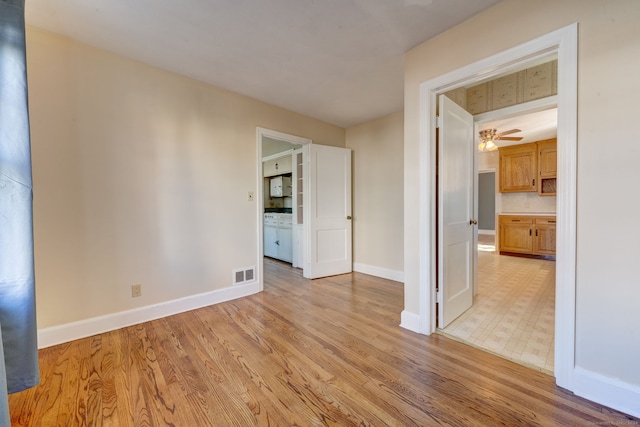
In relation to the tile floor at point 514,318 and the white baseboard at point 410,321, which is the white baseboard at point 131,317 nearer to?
the white baseboard at point 410,321

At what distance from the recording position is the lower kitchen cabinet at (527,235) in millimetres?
5141

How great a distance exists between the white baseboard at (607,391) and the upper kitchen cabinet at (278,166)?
15.1 ft

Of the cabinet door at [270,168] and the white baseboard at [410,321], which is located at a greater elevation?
the cabinet door at [270,168]

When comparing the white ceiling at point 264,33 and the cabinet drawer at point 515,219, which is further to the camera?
the cabinet drawer at point 515,219

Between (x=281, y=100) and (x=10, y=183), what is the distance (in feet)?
8.56

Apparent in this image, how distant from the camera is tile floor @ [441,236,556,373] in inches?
75.1

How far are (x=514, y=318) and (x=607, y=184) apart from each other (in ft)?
5.38

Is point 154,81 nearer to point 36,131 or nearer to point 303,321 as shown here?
point 36,131

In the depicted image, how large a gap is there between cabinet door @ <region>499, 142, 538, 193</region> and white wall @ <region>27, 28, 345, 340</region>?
18.8 feet

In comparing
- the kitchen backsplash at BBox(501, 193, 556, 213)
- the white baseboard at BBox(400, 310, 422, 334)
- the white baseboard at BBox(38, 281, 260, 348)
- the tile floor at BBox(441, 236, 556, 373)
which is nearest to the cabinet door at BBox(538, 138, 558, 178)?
the kitchen backsplash at BBox(501, 193, 556, 213)

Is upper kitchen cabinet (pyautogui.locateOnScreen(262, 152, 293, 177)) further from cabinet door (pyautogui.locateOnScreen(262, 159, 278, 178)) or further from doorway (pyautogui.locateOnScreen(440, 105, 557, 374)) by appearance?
doorway (pyautogui.locateOnScreen(440, 105, 557, 374))

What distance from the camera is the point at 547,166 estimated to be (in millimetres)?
5305

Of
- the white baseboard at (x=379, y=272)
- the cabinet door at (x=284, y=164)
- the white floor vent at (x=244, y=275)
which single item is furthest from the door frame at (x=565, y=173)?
the cabinet door at (x=284, y=164)

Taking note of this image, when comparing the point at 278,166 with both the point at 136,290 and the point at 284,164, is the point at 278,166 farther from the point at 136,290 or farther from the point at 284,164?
the point at 136,290
